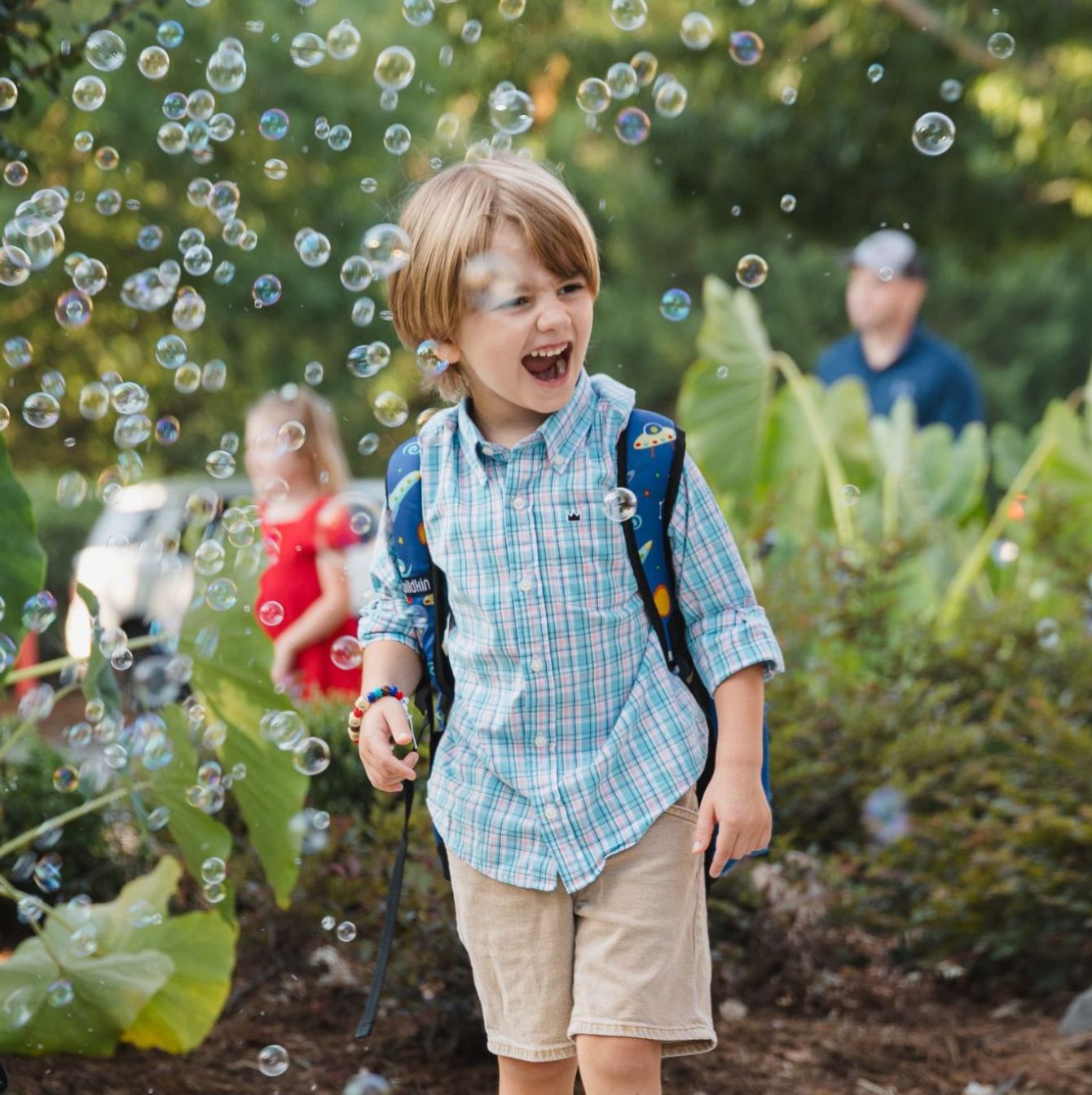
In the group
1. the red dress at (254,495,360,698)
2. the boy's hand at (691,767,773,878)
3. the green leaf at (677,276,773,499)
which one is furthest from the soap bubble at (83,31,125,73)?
the green leaf at (677,276,773,499)

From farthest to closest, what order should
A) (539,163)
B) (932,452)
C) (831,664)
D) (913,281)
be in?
(913,281)
(932,452)
(831,664)
(539,163)

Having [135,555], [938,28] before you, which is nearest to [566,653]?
[135,555]

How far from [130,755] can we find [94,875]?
3.82ft

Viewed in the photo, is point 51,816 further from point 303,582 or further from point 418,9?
point 418,9

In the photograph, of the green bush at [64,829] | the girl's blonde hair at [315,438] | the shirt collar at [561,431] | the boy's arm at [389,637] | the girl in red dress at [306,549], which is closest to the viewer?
the shirt collar at [561,431]

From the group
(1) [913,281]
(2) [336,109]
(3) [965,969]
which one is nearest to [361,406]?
(2) [336,109]

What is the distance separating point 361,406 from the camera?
16.6m

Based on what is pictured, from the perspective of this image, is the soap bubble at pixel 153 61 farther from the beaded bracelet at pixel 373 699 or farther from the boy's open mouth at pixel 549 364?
the beaded bracelet at pixel 373 699

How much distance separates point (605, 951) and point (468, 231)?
94cm

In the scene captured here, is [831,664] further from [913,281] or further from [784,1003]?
[913,281]

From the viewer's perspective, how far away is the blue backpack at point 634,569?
7.03 ft

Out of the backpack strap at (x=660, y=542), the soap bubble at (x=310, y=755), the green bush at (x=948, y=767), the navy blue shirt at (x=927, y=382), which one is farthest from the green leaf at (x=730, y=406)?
the backpack strap at (x=660, y=542)

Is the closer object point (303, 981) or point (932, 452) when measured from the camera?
point (303, 981)

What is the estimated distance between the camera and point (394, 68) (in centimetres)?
312
